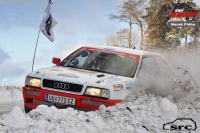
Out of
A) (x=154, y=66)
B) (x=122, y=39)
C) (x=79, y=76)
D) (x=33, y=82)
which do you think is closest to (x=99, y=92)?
(x=79, y=76)

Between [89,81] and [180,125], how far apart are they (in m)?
1.62

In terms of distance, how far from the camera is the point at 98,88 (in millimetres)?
5586

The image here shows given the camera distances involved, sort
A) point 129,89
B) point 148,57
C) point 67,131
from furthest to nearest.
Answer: point 148,57, point 129,89, point 67,131

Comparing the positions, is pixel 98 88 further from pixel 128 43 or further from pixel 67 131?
pixel 128 43

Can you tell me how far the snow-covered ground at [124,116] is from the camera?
4316mm

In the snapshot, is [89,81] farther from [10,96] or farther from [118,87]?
[10,96]

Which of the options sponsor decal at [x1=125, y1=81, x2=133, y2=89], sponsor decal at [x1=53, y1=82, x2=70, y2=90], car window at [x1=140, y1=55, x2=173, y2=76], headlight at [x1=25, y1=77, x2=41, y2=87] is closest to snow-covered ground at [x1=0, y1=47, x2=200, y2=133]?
sponsor decal at [x1=125, y1=81, x2=133, y2=89]

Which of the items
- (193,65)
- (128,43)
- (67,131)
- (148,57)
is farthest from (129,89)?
(128,43)

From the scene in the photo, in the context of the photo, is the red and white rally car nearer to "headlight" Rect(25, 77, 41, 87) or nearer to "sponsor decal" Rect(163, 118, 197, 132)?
"headlight" Rect(25, 77, 41, 87)

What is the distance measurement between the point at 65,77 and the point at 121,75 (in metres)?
1.13

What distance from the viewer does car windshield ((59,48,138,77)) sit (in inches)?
257

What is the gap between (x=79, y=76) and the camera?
5.89m

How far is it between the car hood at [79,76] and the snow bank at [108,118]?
0.45m

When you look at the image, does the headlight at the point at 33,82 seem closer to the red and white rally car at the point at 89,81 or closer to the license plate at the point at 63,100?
the red and white rally car at the point at 89,81
